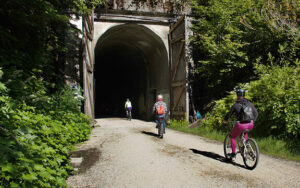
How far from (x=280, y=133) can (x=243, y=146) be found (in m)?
2.53

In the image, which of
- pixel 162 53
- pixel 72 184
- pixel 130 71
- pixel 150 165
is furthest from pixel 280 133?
pixel 130 71

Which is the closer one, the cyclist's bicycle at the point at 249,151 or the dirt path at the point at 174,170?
the dirt path at the point at 174,170

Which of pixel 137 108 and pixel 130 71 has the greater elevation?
pixel 130 71

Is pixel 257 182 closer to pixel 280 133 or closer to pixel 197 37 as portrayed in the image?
pixel 280 133

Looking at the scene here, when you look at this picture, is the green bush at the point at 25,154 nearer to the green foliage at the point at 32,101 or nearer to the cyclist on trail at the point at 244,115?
the green foliage at the point at 32,101

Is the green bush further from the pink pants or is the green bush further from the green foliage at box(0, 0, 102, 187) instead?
the pink pants

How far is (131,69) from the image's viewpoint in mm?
22656

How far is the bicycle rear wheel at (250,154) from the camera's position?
3.91 metres

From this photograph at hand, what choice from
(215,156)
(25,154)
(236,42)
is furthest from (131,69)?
(25,154)

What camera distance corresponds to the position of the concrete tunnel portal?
14.4 meters

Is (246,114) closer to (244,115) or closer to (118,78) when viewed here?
(244,115)

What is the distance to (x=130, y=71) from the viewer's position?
910 inches

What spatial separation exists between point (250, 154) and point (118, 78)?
24136mm

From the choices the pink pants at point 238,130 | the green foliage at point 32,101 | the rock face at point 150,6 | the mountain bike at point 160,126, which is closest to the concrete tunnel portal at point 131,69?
the rock face at point 150,6
